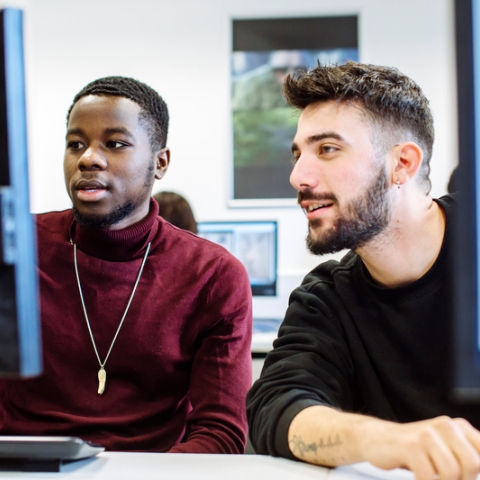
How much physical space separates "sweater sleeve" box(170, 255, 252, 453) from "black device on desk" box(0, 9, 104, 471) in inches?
24.3

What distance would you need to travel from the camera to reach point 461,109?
0.50m

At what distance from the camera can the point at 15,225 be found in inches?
20.6

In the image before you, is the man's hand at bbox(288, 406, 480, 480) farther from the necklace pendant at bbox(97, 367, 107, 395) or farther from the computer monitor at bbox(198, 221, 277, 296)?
the computer monitor at bbox(198, 221, 277, 296)

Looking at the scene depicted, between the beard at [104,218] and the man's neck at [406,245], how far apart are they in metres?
0.50

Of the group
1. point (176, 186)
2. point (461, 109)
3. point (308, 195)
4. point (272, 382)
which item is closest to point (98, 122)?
point (308, 195)

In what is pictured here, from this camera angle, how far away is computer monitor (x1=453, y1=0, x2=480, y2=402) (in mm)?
489

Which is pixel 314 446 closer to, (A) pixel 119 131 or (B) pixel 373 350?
(B) pixel 373 350

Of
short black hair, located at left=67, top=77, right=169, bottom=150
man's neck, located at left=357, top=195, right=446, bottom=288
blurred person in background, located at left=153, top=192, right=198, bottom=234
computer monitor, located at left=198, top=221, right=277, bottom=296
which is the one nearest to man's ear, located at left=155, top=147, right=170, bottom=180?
short black hair, located at left=67, top=77, right=169, bottom=150

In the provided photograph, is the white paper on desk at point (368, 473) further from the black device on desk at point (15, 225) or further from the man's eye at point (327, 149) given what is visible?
the man's eye at point (327, 149)

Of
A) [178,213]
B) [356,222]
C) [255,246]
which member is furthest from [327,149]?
[255,246]

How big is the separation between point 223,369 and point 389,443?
1.76ft

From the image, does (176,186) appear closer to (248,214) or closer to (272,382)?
(248,214)

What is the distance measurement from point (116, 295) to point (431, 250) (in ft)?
2.02

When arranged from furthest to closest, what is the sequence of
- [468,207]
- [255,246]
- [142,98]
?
1. [255,246]
2. [142,98]
3. [468,207]
